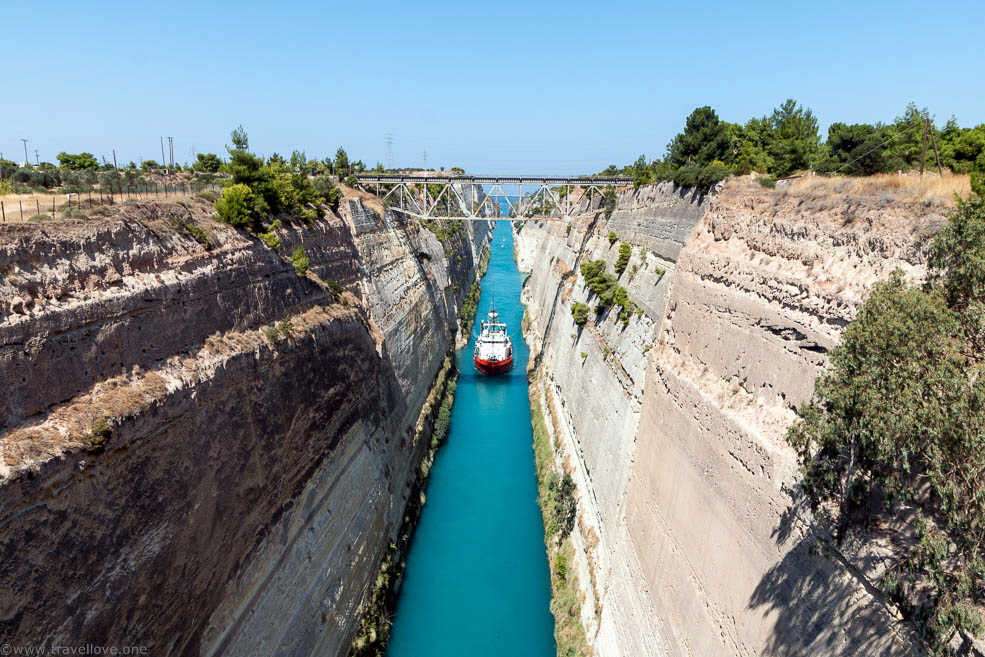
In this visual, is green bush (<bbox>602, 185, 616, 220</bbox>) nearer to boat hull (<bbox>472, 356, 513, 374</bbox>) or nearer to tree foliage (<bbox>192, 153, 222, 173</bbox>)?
boat hull (<bbox>472, 356, 513, 374</bbox>)

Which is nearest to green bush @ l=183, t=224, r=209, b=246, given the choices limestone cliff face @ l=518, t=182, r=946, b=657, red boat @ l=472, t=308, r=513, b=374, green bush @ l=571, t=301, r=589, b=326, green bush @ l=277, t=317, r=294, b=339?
green bush @ l=277, t=317, r=294, b=339

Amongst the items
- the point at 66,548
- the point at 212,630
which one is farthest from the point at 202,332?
the point at 212,630

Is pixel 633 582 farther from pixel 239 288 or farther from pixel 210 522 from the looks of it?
pixel 239 288

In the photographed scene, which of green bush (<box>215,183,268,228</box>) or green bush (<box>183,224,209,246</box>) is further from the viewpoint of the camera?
green bush (<box>215,183,268,228</box>)

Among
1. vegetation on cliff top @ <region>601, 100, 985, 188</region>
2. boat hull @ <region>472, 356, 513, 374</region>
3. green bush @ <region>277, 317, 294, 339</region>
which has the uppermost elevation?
vegetation on cliff top @ <region>601, 100, 985, 188</region>

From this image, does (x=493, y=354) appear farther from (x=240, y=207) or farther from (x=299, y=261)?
(x=240, y=207)

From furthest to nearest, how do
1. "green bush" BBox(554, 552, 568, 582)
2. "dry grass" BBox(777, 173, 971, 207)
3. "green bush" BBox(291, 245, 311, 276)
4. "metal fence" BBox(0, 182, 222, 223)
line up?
1. "green bush" BBox(554, 552, 568, 582)
2. "green bush" BBox(291, 245, 311, 276)
3. "metal fence" BBox(0, 182, 222, 223)
4. "dry grass" BBox(777, 173, 971, 207)

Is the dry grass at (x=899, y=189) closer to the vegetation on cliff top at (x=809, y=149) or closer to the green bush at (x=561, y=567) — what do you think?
the vegetation on cliff top at (x=809, y=149)
